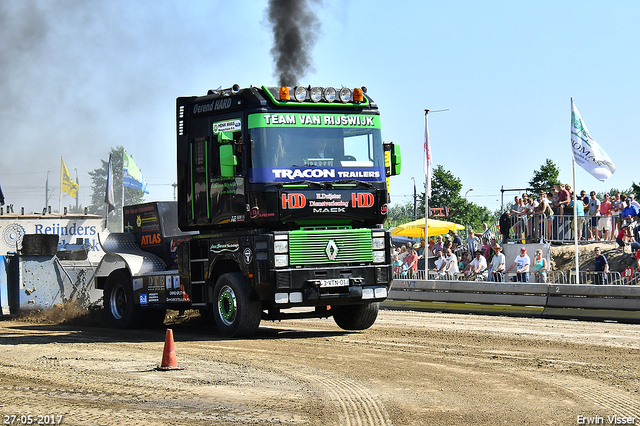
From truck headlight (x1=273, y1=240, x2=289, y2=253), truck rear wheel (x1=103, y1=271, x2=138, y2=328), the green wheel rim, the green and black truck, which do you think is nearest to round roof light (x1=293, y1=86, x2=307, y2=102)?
the green and black truck

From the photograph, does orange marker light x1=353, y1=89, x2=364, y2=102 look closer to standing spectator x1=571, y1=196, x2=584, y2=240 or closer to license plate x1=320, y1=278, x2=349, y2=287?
license plate x1=320, y1=278, x2=349, y2=287

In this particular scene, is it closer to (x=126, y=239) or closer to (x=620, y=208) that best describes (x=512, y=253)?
(x=620, y=208)

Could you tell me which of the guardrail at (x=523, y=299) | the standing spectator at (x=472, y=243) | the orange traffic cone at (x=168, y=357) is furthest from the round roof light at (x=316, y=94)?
the standing spectator at (x=472, y=243)

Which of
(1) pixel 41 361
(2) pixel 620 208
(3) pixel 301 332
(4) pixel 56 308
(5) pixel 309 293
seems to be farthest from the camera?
(2) pixel 620 208

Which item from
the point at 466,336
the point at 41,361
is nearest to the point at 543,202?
the point at 466,336

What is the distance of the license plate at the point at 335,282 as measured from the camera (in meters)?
11.8

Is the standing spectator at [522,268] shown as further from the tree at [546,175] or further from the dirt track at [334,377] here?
the tree at [546,175]

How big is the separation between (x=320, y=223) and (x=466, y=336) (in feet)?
9.36

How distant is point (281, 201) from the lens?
11.5 meters

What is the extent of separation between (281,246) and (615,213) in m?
12.8

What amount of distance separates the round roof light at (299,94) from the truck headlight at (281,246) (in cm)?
216

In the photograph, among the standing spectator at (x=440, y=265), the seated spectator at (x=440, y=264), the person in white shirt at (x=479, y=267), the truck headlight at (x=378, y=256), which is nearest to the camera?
the truck headlight at (x=378, y=256)

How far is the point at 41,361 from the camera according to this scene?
9844 mm

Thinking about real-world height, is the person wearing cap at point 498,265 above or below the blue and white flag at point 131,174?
below
